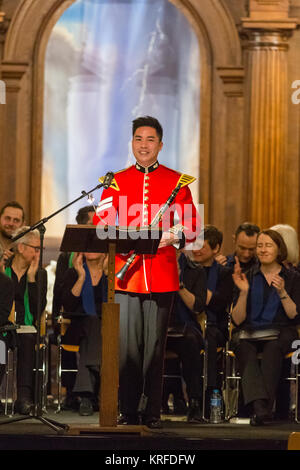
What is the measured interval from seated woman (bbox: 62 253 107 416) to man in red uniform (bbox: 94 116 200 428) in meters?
1.29

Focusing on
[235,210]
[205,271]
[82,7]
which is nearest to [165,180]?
[205,271]

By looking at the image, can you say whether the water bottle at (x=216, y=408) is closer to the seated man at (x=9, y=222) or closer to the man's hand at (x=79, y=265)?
the man's hand at (x=79, y=265)

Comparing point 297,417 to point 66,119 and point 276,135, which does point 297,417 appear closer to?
point 276,135

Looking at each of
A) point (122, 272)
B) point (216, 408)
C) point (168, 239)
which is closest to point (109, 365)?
point (122, 272)

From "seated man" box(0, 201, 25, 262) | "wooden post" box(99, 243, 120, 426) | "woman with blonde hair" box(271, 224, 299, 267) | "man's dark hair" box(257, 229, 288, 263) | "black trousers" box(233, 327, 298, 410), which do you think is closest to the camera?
"wooden post" box(99, 243, 120, 426)

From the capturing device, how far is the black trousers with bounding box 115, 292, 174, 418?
21.2ft

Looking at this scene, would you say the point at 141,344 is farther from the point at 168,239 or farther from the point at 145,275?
A: the point at 168,239

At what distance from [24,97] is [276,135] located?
2.48 meters

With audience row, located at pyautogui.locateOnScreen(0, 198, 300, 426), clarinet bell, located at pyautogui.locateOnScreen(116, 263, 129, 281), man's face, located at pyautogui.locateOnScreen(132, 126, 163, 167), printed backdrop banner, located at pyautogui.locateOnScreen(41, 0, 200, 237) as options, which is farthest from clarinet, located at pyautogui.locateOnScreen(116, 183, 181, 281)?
printed backdrop banner, located at pyautogui.locateOnScreen(41, 0, 200, 237)

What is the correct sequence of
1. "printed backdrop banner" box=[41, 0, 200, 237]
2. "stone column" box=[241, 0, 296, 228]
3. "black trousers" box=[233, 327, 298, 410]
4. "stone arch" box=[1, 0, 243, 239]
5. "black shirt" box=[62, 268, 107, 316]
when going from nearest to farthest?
"black trousers" box=[233, 327, 298, 410] → "black shirt" box=[62, 268, 107, 316] → "stone column" box=[241, 0, 296, 228] → "stone arch" box=[1, 0, 243, 239] → "printed backdrop banner" box=[41, 0, 200, 237]

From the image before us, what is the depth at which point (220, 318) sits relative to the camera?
8.06 metres

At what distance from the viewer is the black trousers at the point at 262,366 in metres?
7.51

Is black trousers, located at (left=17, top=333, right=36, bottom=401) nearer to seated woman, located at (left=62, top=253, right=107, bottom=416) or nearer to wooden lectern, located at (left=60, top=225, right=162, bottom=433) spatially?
seated woman, located at (left=62, top=253, right=107, bottom=416)

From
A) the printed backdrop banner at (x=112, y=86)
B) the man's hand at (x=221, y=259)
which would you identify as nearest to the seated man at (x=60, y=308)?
the man's hand at (x=221, y=259)
